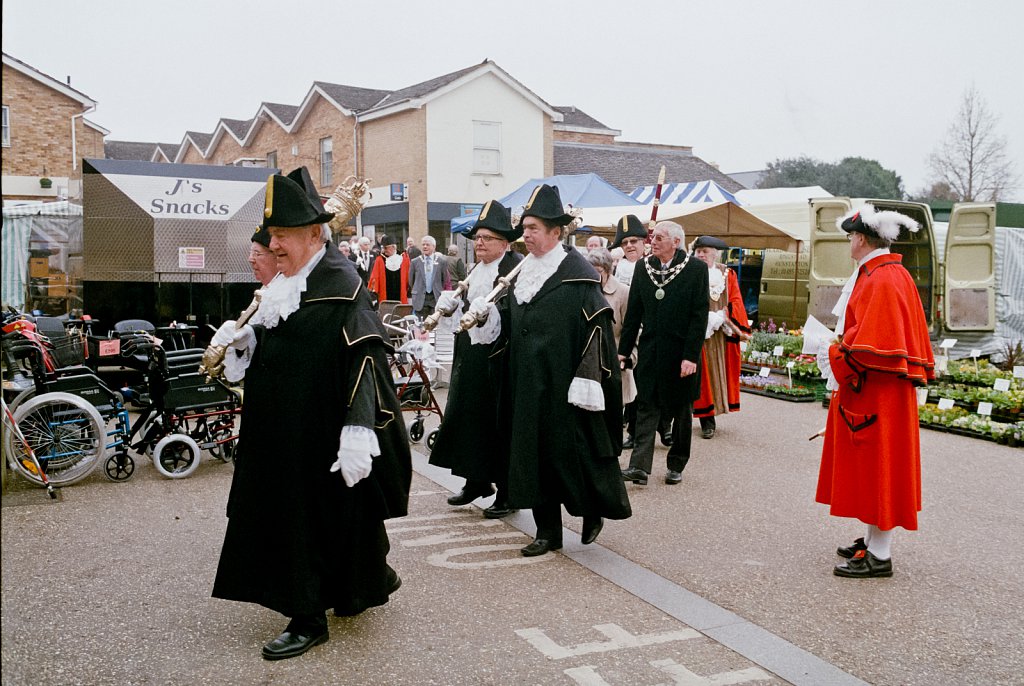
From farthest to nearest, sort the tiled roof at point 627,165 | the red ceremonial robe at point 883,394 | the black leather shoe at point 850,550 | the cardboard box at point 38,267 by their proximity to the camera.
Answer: the tiled roof at point 627,165 → the cardboard box at point 38,267 → the black leather shoe at point 850,550 → the red ceremonial robe at point 883,394

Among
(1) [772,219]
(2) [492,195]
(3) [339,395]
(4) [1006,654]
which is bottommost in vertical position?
(4) [1006,654]

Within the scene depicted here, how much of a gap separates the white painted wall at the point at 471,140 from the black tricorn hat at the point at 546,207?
24.4 meters

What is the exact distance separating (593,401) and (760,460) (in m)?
3.59

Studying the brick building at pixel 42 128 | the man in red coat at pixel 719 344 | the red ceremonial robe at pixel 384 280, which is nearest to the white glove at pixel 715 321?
the man in red coat at pixel 719 344

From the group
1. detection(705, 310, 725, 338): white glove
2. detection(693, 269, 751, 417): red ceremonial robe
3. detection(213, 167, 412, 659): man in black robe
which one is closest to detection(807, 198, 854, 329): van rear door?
detection(693, 269, 751, 417): red ceremonial robe

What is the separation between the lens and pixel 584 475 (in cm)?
532

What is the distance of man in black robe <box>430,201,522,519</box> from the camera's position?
5.96 metres

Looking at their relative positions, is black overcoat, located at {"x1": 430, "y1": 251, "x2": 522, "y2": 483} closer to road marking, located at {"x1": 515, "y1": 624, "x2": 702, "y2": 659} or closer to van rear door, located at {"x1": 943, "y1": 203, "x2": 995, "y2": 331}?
road marking, located at {"x1": 515, "y1": 624, "x2": 702, "y2": 659}

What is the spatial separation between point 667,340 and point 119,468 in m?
4.32

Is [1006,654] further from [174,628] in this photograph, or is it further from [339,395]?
[174,628]

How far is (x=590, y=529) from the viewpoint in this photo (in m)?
5.47

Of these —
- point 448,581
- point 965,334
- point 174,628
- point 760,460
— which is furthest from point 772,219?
point 174,628

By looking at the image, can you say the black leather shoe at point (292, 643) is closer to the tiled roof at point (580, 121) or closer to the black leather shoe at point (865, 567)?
the black leather shoe at point (865, 567)

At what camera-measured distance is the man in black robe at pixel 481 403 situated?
596cm
